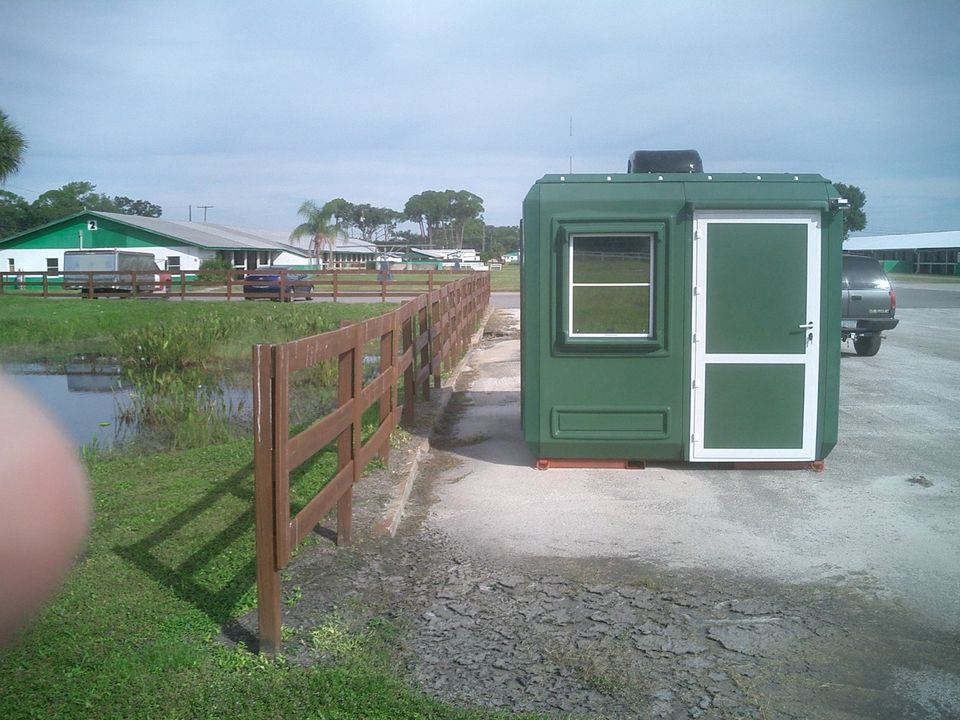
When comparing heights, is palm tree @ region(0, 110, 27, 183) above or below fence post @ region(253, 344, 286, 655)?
above

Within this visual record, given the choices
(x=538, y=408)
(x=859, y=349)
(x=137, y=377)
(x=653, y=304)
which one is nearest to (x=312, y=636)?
(x=538, y=408)

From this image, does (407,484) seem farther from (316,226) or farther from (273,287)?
(316,226)

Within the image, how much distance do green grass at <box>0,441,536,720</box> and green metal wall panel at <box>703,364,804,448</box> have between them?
3.83 metres

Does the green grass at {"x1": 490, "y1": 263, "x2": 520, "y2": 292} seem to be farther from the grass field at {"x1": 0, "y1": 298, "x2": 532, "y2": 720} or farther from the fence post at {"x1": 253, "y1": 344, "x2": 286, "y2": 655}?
the fence post at {"x1": 253, "y1": 344, "x2": 286, "y2": 655}

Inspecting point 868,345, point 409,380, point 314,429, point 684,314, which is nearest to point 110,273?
point 868,345

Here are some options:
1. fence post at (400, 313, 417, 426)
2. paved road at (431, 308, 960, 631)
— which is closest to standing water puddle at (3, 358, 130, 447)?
fence post at (400, 313, 417, 426)

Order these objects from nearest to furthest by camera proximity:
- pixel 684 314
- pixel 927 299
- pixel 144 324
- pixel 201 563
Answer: pixel 201 563
pixel 684 314
pixel 144 324
pixel 927 299

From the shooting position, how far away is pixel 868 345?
16.7 meters

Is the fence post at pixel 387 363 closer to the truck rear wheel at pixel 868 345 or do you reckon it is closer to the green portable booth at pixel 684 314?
the green portable booth at pixel 684 314

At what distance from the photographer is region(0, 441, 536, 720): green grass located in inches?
156

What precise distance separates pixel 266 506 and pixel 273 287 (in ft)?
107

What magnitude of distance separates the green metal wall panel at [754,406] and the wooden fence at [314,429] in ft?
8.60

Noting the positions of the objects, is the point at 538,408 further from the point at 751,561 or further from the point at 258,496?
the point at 258,496

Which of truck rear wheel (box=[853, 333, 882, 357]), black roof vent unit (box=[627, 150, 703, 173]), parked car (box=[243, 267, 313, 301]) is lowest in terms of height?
truck rear wheel (box=[853, 333, 882, 357])
